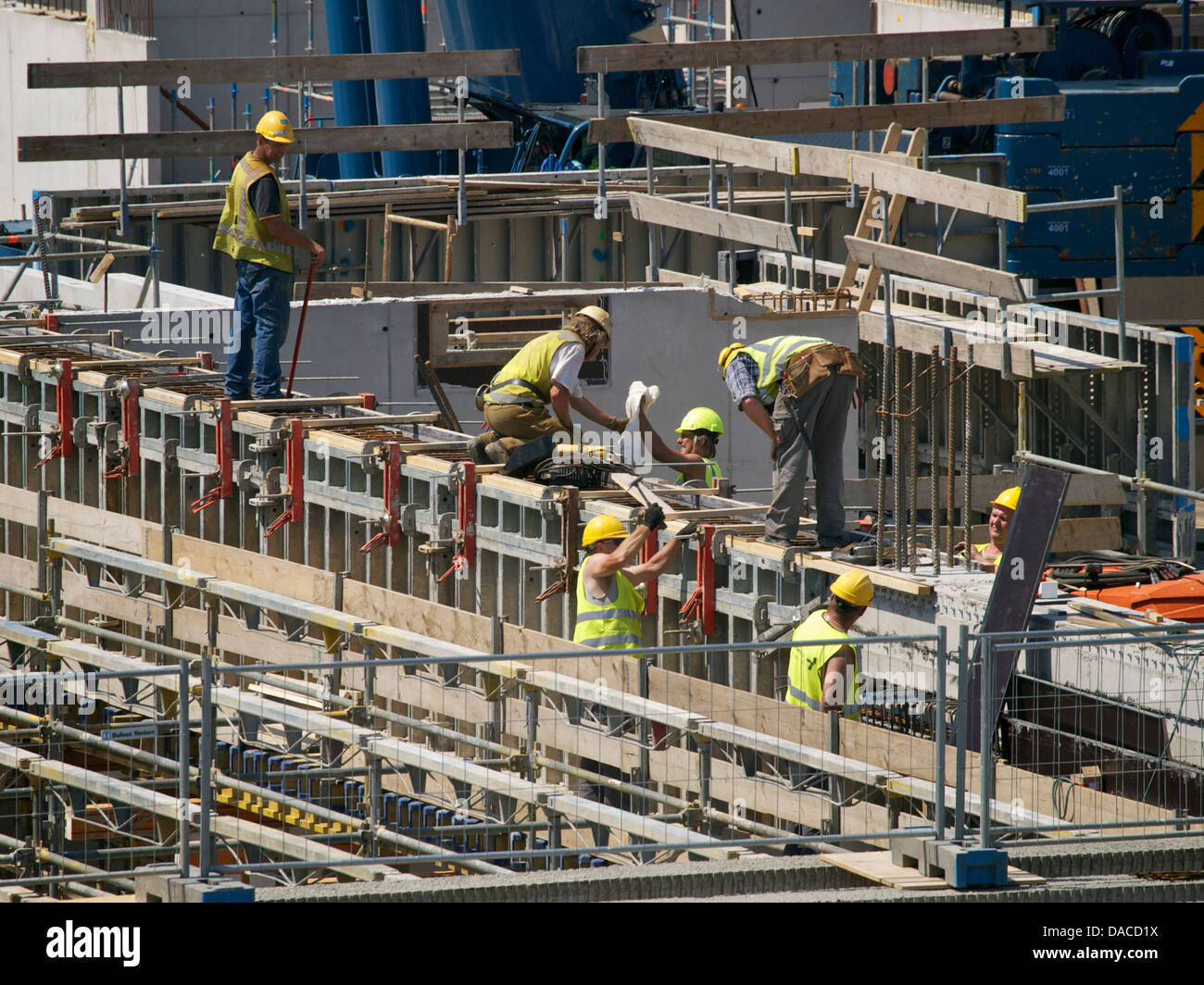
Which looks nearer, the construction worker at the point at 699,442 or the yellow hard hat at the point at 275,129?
the yellow hard hat at the point at 275,129

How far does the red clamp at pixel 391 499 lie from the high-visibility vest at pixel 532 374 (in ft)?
2.95

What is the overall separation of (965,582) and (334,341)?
8.74m

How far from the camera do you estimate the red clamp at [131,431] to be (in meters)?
17.4

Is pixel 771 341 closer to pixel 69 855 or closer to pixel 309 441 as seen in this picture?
pixel 309 441

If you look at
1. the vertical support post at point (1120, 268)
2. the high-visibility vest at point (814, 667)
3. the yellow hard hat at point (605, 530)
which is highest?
the vertical support post at point (1120, 268)

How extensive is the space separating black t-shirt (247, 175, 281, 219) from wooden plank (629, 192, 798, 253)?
203 inches

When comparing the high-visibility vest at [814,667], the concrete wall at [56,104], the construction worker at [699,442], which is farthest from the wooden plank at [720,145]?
the concrete wall at [56,104]

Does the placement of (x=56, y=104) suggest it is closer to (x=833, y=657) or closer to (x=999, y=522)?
(x=999, y=522)

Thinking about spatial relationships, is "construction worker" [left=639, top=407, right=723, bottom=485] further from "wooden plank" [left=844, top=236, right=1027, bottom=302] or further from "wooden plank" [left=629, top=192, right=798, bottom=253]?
"wooden plank" [left=629, top=192, right=798, bottom=253]

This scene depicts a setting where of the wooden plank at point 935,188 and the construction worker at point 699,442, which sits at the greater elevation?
the wooden plank at point 935,188

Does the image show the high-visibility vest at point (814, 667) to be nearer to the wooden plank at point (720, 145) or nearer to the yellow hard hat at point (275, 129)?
the yellow hard hat at point (275, 129)

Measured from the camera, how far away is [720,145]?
19.9 meters

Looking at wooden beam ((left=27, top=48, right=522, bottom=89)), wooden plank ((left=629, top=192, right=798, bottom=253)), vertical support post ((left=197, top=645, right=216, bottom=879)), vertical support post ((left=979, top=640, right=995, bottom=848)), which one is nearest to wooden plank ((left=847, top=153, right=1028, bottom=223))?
wooden plank ((left=629, top=192, right=798, bottom=253))

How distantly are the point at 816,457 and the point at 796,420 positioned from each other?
0.30 m
